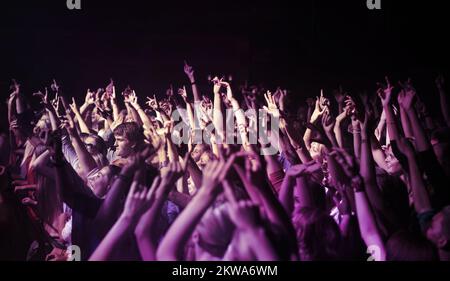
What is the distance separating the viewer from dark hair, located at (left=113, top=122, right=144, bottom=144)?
3670 mm

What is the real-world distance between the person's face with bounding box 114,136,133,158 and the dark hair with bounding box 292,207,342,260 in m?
Result: 1.18

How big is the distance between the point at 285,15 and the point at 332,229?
5.23ft

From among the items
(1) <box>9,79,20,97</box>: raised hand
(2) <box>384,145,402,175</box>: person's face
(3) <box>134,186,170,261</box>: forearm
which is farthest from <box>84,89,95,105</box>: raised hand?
(2) <box>384,145,402,175</box>: person's face

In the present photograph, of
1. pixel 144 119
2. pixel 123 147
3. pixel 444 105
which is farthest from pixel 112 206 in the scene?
pixel 444 105

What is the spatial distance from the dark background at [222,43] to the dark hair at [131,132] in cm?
29

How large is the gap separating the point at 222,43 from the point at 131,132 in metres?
0.92

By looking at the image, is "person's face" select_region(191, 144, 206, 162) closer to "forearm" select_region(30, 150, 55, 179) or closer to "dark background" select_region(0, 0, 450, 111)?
"dark background" select_region(0, 0, 450, 111)

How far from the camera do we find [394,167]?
3717 mm

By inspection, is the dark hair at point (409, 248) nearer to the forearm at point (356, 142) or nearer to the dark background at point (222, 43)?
the forearm at point (356, 142)

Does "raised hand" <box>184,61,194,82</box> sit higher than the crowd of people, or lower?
higher

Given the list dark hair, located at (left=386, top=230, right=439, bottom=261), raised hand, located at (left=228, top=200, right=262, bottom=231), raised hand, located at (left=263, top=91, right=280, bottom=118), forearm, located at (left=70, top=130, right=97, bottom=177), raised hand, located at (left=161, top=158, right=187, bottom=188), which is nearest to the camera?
raised hand, located at (left=228, top=200, right=262, bottom=231)

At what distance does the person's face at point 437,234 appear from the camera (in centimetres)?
344

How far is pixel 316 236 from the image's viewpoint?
344 centimetres
